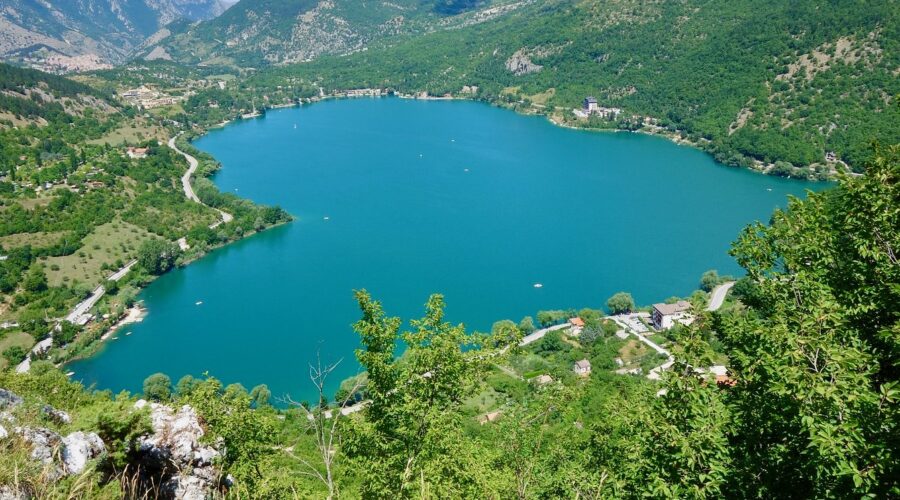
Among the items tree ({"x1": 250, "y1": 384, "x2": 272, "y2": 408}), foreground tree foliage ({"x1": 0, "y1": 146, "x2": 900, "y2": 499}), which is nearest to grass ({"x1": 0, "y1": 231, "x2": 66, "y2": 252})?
tree ({"x1": 250, "y1": 384, "x2": 272, "y2": 408})

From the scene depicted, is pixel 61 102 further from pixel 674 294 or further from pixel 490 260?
pixel 674 294

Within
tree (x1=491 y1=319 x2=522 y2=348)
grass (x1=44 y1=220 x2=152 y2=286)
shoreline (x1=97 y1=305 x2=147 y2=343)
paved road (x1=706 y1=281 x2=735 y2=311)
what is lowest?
paved road (x1=706 y1=281 x2=735 y2=311)

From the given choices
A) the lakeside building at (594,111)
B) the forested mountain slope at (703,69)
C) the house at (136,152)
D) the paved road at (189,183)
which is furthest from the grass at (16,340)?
the lakeside building at (594,111)

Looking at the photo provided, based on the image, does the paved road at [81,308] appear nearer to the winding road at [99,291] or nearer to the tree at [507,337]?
the winding road at [99,291]

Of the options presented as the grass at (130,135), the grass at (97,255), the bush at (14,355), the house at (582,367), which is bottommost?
the house at (582,367)

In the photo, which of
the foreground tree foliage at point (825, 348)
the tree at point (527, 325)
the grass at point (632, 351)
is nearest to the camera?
the foreground tree foliage at point (825, 348)

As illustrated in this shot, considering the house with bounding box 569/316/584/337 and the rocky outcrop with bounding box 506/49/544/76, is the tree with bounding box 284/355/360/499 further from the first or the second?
the rocky outcrop with bounding box 506/49/544/76
